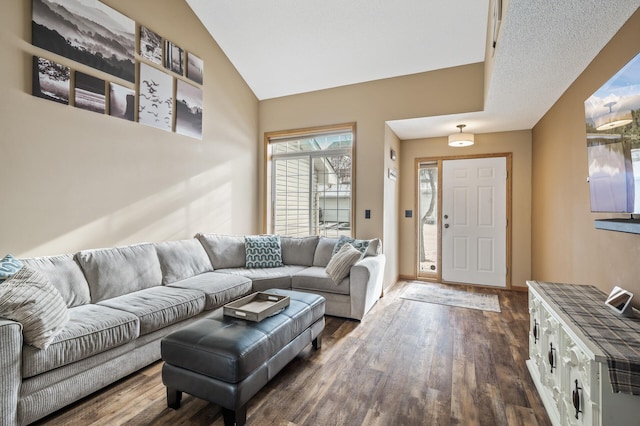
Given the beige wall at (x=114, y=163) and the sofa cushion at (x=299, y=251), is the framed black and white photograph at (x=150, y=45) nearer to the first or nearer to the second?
the beige wall at (x=114, y=163)

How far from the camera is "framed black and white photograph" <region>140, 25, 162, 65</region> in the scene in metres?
3.19

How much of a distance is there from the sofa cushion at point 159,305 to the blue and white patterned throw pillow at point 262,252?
3.77ft

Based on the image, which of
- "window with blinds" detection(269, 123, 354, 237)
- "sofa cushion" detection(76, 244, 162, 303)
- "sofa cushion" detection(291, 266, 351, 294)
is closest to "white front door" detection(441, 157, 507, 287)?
"window with blinds" detection(269, 123, 354, 237)

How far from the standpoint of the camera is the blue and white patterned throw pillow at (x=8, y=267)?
1928 millimetres

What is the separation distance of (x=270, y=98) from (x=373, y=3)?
7.13 ft

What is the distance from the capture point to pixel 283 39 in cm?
389

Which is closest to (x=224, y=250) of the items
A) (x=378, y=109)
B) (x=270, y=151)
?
(x=270, y=151)

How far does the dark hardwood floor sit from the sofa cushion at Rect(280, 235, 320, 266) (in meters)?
1.19

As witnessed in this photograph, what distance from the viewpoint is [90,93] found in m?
2.76

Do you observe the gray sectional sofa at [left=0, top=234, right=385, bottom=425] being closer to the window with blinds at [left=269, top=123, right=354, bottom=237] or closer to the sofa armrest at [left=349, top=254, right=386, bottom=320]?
the sofa armrest at [left=349, top=254, right=386, bottom=320]

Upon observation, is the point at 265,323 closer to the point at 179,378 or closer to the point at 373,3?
the point at 179,378

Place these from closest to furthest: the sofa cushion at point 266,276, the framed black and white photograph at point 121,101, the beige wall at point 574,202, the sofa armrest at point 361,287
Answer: the beige wall at point 574,202 → the framed black and white photograph at point 121,101 → the sofa armrest at point 361,287 → the sofa cushion at point 266,276

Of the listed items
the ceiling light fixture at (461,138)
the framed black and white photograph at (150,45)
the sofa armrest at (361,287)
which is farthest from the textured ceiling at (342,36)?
the sofa armrest at (361,287)

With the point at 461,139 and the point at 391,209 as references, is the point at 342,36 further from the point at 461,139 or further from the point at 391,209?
the point at 391,209
